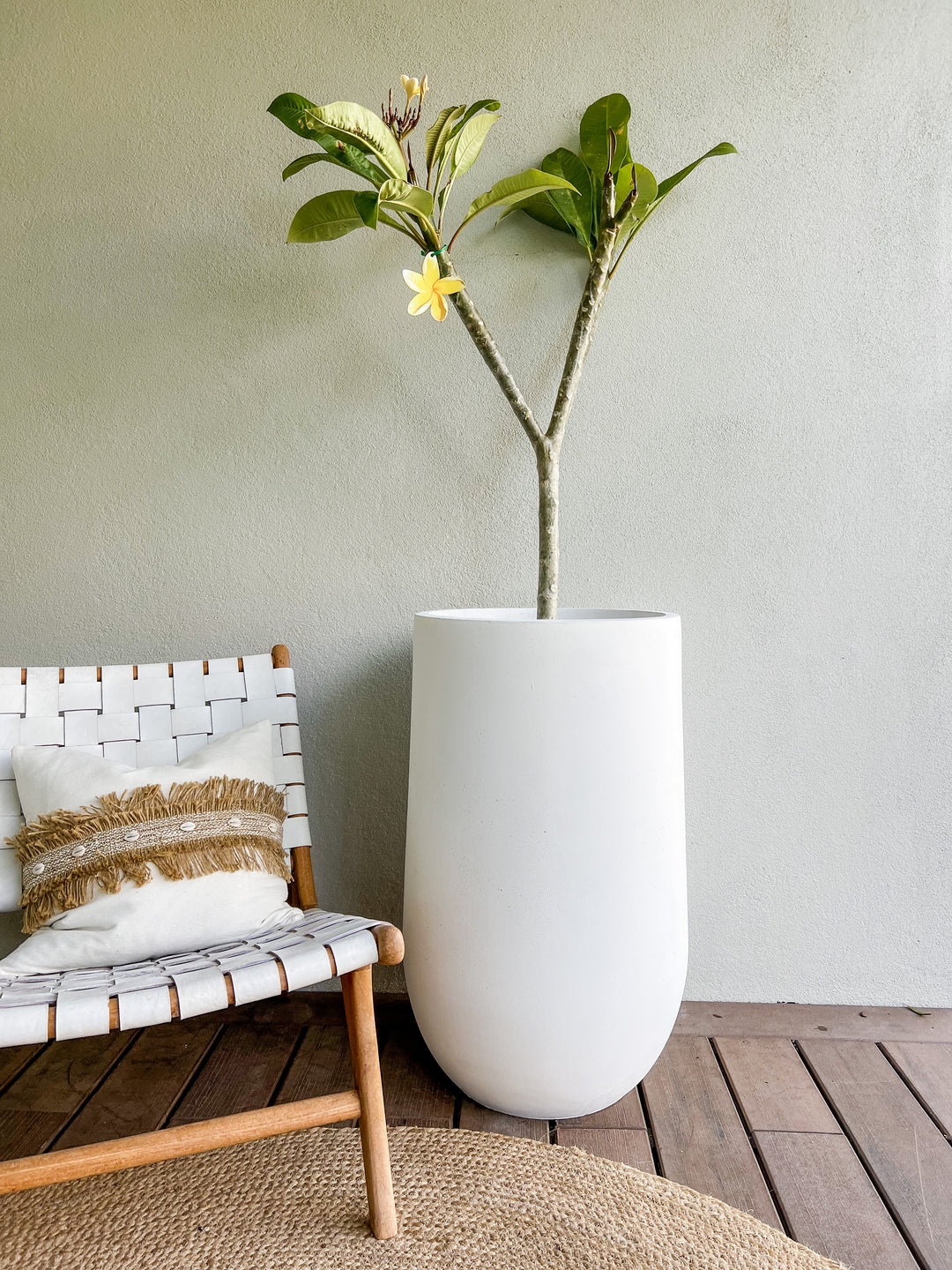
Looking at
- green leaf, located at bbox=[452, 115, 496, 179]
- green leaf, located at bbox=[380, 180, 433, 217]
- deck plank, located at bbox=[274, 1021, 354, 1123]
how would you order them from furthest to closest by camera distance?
deck plank, located at bbox=[274, 1021, 354, 1123], green leaf, located at bbox=[452, 115, 496, 179], green leaf, located at bbox=[380, 180, 433, 217]

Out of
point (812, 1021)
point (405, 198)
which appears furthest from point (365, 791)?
point (405, 198)

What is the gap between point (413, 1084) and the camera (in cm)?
138

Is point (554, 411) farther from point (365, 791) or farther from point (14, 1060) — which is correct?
point (14, 1060)

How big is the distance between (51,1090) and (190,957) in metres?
0.49

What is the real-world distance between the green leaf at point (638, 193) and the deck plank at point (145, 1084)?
4.85ft

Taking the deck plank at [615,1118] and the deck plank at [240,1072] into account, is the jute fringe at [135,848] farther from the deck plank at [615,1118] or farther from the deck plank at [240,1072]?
the deck plank at [615,1118]

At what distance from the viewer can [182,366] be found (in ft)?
5.25

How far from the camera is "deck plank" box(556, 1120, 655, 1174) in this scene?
1.22 m

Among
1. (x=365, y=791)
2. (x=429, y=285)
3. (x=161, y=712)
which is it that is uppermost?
(x=429, y=285)

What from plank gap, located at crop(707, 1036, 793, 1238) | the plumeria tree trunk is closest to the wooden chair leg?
plank gap, located at crop(707, 1036, 793, 1238)

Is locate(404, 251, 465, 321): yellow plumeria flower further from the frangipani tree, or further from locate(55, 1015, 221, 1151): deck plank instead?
locate(55, 1015, 221, 1151): deck plank

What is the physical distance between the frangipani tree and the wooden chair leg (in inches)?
23.6

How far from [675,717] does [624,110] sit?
0.95 metres

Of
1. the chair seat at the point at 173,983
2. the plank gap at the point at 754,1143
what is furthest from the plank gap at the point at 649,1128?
the chair seat at the point at 173,983
